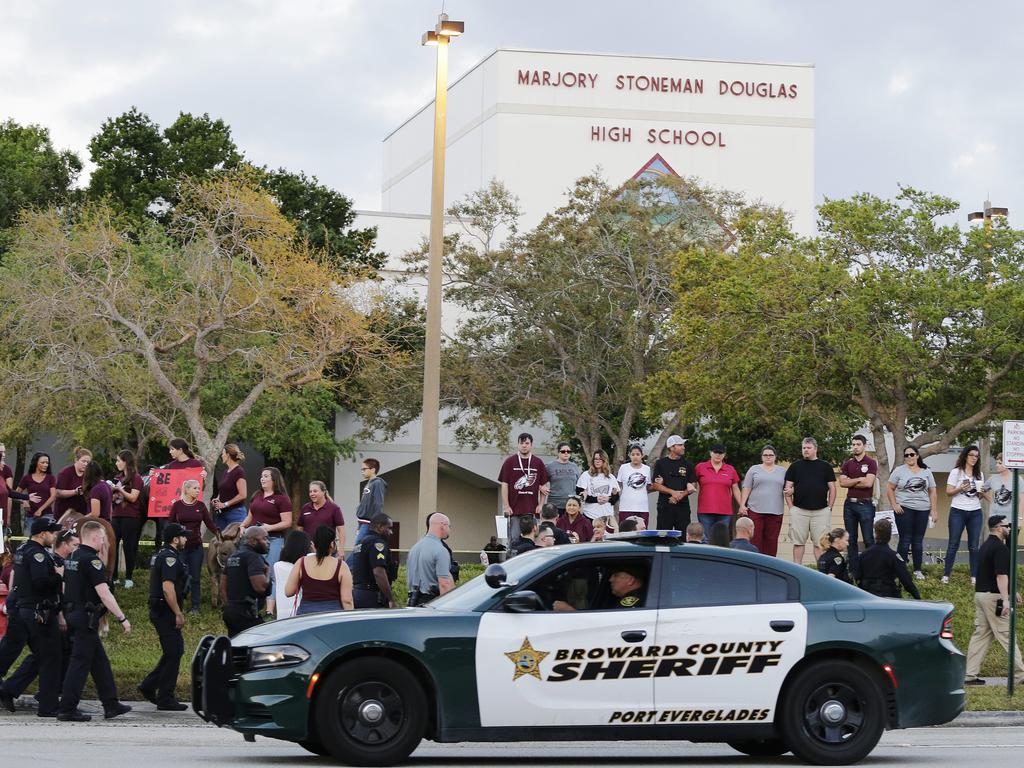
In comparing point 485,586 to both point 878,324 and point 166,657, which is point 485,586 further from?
point 878,324

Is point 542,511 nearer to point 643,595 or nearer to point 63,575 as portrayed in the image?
point 63,575

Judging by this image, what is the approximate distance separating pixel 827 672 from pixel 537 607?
1962 millimetres

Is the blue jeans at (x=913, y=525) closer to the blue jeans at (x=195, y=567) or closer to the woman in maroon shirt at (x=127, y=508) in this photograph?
the blue jeans at (x=195, y=567)

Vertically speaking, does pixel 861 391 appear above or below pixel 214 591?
above

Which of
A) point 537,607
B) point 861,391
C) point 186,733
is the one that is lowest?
point 186,733

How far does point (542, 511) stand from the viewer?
57.4ft

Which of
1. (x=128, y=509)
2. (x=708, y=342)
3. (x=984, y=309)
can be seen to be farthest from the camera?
(x=708, y=342)

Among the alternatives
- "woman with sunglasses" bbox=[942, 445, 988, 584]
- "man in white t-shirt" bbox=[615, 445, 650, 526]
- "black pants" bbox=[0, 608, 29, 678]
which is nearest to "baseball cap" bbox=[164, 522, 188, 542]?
"black pants" bbox=[0, 608, 29, 678]

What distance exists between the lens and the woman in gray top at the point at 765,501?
742 inches

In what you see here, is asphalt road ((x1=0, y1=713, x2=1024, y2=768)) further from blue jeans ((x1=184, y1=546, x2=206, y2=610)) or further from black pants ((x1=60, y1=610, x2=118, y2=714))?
blue jeans ((x1=184, y1=546, x2=206, y2=610))

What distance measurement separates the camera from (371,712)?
9578mm

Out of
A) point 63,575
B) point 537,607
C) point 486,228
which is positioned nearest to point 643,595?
point 537,607

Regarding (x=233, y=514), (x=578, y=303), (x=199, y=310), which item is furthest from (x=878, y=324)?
(x=233, y=514)

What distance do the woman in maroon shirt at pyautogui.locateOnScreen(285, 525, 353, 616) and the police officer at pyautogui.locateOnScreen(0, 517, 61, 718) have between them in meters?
2.13
